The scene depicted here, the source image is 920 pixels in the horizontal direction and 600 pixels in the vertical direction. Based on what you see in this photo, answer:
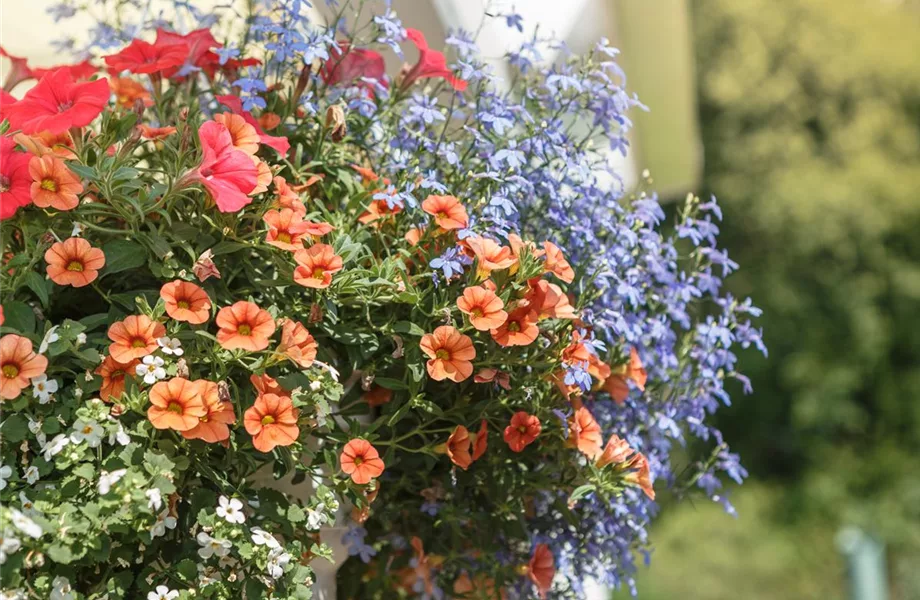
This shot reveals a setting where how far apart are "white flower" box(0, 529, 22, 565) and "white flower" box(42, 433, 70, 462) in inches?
4.1

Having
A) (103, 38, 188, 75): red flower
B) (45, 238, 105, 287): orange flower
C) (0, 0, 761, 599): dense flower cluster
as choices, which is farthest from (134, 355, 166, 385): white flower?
(103, 38, 188, 75): red flower

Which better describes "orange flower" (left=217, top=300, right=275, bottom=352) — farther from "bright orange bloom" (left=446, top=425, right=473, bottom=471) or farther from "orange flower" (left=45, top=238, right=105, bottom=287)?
"bright orange bloom" (left=446, top=425, right=473, bottom=471)

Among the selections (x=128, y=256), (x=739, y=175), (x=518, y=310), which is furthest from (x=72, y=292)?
(x=739, y=175)

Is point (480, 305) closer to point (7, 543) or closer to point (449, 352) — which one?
point (449, 352)

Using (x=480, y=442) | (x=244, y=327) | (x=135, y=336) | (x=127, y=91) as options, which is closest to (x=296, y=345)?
(x=244, y=327)

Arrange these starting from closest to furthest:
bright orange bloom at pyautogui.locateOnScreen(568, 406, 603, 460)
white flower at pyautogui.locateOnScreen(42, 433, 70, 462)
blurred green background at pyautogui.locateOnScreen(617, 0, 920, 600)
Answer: white flower at pyautogui.locateOnScreen(42, 433, 70, 462)
bright orange bloom at pyautogui.locateOnScreen(568, 406, 603, 460)
blurred green background at pyautogui.locateOnScreen(617, 0, 920, 600)

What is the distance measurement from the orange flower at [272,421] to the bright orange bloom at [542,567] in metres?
0.44

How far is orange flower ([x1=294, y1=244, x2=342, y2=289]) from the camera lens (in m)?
1.03

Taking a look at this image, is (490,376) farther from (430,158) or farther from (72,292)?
(72,292)

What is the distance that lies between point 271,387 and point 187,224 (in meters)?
0.23

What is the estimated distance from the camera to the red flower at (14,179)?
1.01 m

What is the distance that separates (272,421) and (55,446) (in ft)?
0.70

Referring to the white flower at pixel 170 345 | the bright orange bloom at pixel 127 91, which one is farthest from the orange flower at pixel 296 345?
the bright orange bloom at pixel 127 91

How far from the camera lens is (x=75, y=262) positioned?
3.33 feet
